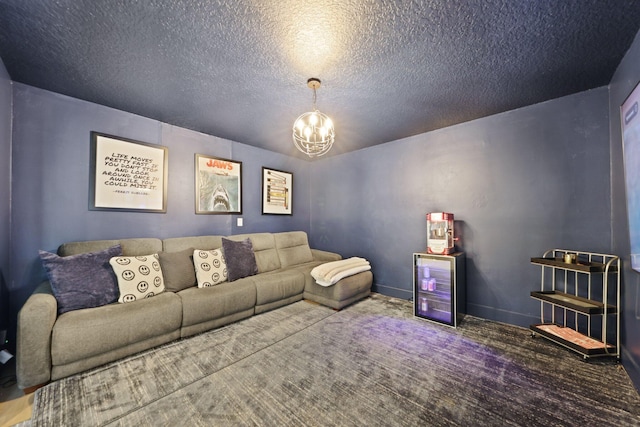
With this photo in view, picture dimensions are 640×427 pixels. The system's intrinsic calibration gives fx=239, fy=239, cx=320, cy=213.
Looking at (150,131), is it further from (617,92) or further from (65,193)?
(617,92)

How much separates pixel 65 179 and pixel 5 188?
1.36ft

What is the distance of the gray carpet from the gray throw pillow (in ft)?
2.41

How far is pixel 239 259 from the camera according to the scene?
3.09 metres

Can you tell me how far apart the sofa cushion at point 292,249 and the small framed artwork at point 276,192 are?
527mm

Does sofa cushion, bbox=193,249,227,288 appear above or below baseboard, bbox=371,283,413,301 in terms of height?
above

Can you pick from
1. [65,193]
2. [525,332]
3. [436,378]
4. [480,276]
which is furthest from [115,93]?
[525,332]

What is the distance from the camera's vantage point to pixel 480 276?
2906mm

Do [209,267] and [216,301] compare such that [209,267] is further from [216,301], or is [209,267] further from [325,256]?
[325,256]

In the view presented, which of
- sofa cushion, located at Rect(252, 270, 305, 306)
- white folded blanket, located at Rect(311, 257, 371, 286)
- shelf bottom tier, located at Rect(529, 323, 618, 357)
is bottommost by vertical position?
shelf bottom tier, located at Rect(529, 323, 618, 357)

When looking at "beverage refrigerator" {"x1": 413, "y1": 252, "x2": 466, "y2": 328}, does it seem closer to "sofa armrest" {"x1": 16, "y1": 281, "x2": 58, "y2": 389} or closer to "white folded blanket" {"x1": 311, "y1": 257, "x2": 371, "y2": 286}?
"white folded blanket" {"x1": 311, "y1": 257, "x2": 371, "y2": 286}

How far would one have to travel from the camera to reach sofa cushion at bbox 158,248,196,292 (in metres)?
2.53

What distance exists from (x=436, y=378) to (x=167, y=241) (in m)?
3.02

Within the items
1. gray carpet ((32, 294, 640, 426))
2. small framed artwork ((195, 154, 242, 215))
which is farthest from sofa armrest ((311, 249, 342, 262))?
gray carpet ((32, 294, 640, 426))

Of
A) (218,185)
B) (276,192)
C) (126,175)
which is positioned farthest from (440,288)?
(126,175)
